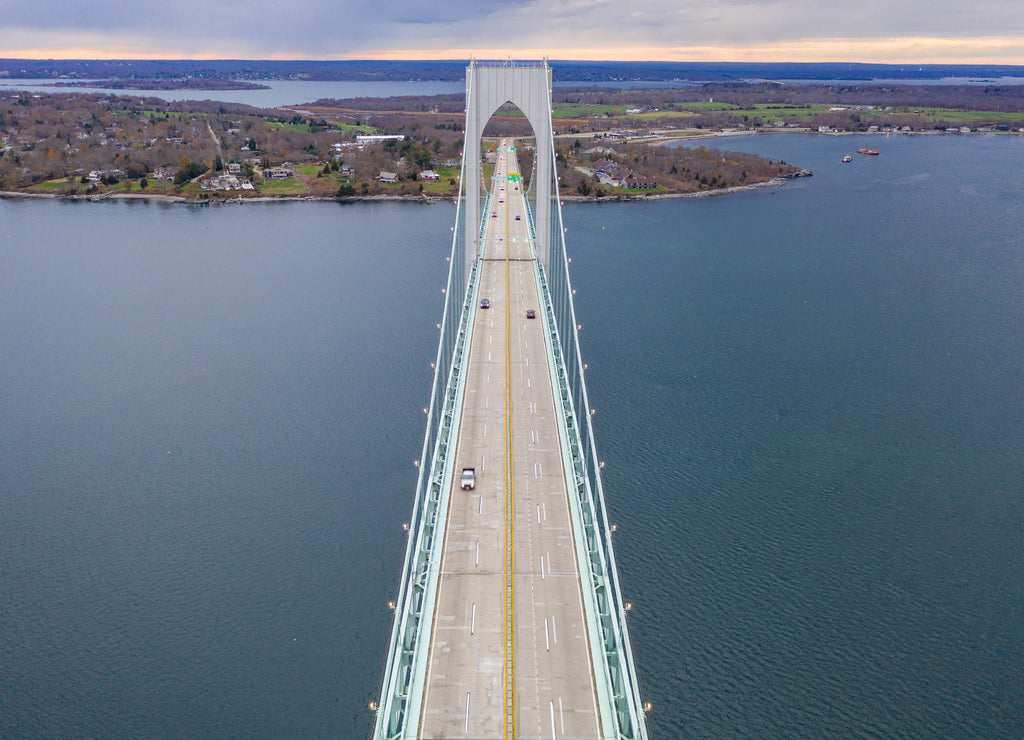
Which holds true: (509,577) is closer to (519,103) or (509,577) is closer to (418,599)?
(418,599)

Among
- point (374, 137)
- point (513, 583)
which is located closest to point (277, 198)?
point (374, 137)

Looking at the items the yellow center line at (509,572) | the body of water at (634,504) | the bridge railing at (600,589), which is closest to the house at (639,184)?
the body of water at (634,504)

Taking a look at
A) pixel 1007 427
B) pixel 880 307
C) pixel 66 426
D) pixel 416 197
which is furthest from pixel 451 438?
pixel 416 197

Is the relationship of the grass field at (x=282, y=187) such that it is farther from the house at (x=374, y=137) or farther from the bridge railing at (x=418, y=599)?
the bridge railing at (x=418, y=599)

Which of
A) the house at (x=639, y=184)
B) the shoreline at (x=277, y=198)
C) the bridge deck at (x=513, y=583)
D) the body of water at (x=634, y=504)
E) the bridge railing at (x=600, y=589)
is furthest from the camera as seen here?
the house at (x=639, y=184)

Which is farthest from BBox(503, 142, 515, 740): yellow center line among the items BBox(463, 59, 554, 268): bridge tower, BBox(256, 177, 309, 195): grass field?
BBox(256, 177, 309, 195): grass field

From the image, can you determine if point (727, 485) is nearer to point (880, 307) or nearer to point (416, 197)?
point (880, 307)
